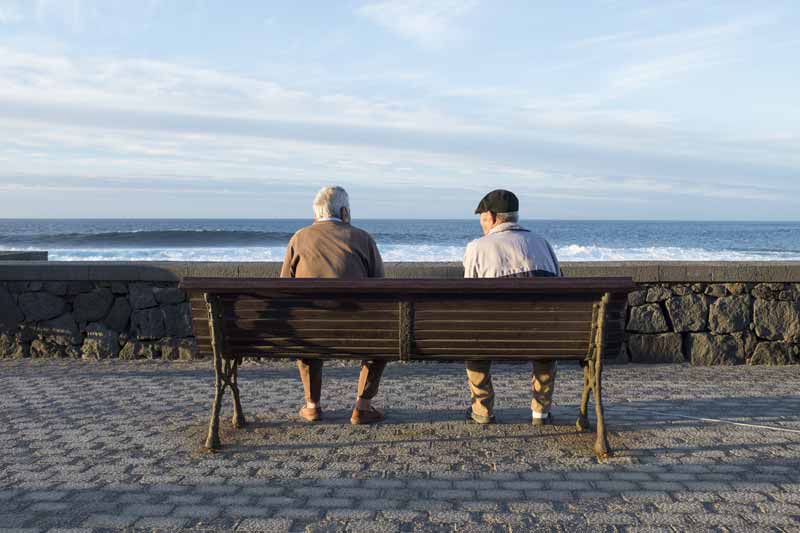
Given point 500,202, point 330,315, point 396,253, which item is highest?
point 500,202

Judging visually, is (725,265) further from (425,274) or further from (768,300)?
(425,274)

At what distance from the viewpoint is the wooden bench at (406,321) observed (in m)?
4.27

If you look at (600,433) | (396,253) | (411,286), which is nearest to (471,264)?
(411,286)

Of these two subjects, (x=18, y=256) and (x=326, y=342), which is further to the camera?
(x=18, y=256)

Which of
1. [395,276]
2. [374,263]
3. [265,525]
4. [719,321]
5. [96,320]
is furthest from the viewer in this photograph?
[96,320]

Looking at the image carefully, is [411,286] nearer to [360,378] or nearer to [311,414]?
[360,378]

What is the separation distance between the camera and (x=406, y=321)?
4402 mm

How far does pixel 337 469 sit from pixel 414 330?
0.84 m

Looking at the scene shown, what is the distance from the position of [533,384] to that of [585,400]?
332 mm

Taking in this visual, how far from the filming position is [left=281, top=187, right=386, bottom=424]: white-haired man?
4918 millimetres

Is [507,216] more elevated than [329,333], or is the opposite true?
[507,216]

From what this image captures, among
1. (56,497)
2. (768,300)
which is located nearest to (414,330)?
(56,497)

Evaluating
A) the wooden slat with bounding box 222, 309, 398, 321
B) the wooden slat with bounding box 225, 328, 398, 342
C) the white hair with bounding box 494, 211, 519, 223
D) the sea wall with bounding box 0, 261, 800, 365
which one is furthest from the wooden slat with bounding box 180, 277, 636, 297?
the sea wall with bounding box 0, 261, 800, 365

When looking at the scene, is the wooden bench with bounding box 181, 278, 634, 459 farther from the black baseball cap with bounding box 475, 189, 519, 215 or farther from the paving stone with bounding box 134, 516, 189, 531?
the paving stone with bounding box 134, 516, 189, 531
